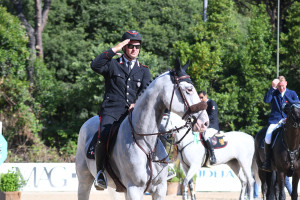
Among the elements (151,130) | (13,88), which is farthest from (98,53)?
(151,130)

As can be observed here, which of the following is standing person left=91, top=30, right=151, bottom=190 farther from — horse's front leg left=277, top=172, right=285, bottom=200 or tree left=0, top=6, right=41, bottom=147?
tree left=0, top=6, right=41, bottom=147

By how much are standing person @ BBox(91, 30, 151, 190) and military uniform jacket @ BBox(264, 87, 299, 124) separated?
5.23 m

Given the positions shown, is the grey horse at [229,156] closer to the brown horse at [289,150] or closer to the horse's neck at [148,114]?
the brown horse at [289,150]

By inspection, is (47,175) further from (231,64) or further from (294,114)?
(231,64)

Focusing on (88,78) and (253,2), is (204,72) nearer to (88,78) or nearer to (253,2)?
(88,78)

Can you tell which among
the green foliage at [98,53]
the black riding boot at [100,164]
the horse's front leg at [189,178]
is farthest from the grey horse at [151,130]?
the green foliage at [98,53]

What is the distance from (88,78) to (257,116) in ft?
26.8

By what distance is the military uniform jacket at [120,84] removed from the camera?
6.37m

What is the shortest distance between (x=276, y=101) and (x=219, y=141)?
336 cm

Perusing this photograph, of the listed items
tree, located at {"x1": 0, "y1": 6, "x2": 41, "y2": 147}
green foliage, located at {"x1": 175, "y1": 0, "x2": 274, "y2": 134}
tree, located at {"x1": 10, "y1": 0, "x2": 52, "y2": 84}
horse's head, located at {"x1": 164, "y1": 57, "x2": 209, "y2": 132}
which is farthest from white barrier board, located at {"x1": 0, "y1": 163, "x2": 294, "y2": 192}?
horse's head, located at {"x1": 164, "y1": 57, "x2": 209, "y2": 132}

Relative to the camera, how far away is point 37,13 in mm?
Answer: 25672

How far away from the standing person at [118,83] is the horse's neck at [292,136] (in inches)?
190

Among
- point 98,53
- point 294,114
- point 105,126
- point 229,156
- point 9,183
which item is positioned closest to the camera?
point 105,126

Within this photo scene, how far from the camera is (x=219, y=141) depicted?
46.5 feet
